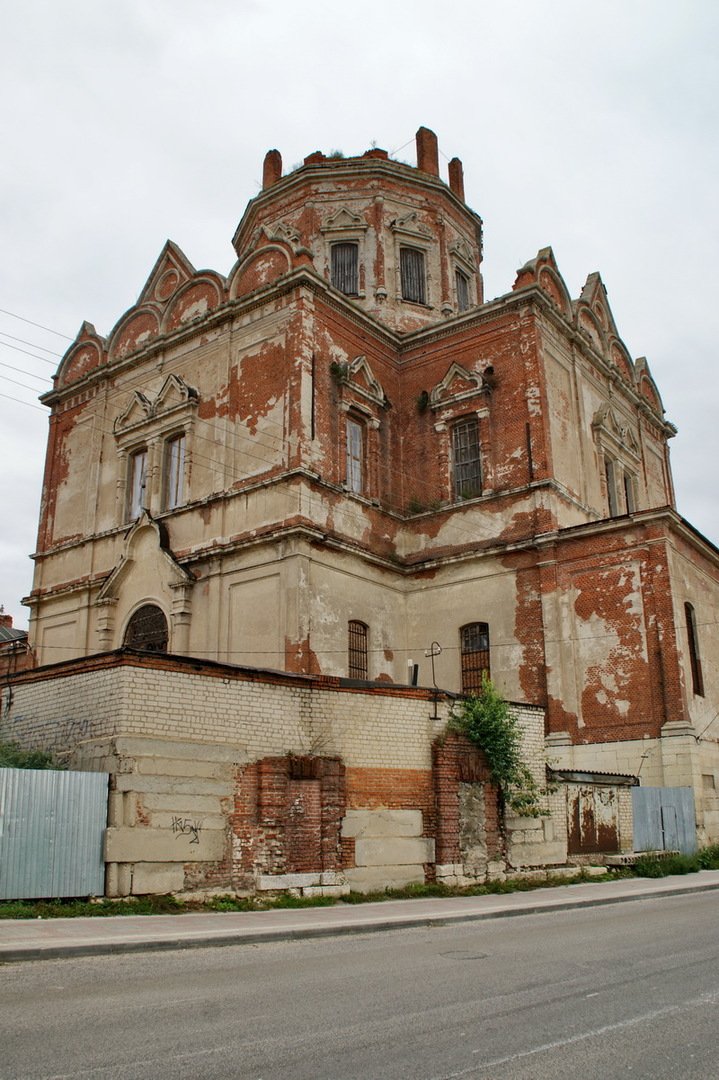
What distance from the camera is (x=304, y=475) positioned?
2430 cm

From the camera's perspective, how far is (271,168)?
35719 mm

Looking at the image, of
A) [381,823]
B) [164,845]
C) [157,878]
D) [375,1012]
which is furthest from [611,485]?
[375,1012]

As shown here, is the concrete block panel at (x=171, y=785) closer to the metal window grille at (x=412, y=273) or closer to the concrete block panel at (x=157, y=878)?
the concrete block panel at (x=157, y=878)

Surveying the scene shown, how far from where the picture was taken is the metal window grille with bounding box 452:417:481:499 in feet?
90.9

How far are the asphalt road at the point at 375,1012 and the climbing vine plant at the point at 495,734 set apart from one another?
6.83 meters

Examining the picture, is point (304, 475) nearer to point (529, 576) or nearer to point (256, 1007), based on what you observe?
point (529, 576)

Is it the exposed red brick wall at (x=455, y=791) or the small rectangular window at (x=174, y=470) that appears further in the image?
the small rectangular window at (x=174, y=470)

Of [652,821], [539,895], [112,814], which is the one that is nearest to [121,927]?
[112,814]

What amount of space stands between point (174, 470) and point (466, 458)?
851 centimetres

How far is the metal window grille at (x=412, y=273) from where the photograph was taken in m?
32.6

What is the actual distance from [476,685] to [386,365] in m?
10.2

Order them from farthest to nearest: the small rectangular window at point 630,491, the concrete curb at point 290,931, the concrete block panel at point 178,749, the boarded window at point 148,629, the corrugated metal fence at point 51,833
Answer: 1. the small rectangular window at point 630,491
2. the boarded window at point 148,629
3. the concrete block panel at point 178,749
4. the corrugated metal fence at point 51,833
5. the concrete curb at point 290,931

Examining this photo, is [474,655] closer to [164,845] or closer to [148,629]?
[148,629]

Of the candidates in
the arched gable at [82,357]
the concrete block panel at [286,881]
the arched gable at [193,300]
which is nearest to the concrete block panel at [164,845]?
the concrete block panel at [286,881]
